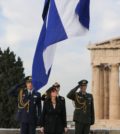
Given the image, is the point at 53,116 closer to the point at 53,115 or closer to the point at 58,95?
the point at 53,115

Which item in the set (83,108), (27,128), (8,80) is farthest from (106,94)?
(27,128)

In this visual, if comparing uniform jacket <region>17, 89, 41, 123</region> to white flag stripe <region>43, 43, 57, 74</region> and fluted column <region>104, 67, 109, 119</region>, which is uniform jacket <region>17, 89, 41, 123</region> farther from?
fluted column <region>104, 67, 109, 119</region>

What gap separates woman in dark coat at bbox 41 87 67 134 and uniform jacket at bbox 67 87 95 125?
67cm

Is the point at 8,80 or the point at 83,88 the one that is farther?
the point at 8,80

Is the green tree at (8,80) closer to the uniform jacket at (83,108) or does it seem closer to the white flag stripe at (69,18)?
the uniform jacket at (83,108)

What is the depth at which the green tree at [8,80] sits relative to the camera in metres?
36.6

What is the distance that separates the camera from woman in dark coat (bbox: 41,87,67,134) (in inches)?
571

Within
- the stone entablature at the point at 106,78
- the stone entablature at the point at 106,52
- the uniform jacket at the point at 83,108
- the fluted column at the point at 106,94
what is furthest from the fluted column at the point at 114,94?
the uniform jacket at the point at 83,108

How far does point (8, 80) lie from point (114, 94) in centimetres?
2733

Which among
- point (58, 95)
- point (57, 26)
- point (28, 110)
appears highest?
point (57, 26)

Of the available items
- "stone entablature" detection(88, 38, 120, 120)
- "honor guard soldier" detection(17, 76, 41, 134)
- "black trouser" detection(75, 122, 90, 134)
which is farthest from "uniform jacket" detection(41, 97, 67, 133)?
"stone entablature" detection(88, 38, 120, 120)

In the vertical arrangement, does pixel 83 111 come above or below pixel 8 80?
below

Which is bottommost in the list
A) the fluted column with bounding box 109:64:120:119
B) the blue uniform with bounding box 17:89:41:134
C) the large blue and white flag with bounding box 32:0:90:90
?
the blue uniform with bounding box 17:89:41:134

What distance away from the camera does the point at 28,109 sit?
15211 mm
